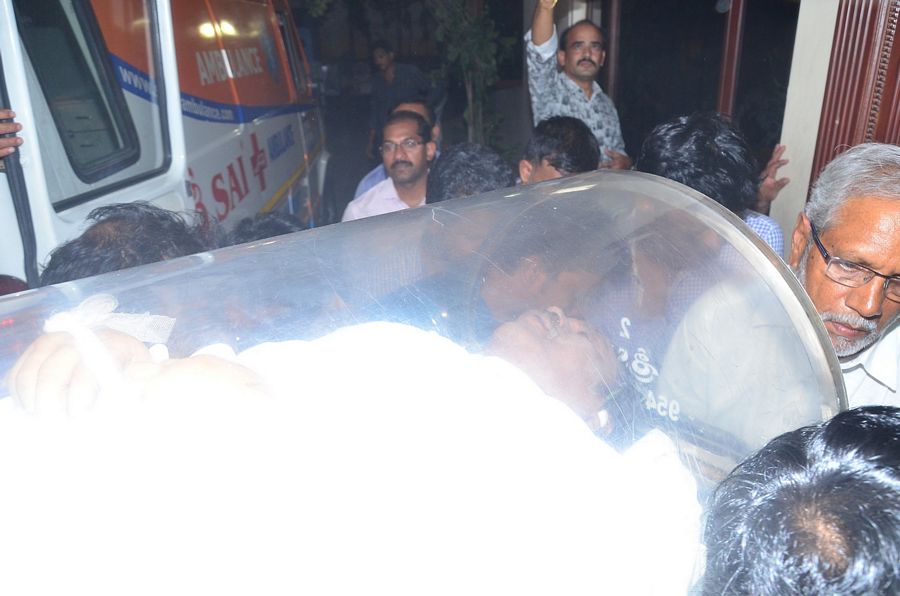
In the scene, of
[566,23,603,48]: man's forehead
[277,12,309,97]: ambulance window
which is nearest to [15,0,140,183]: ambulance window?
[566,23,603,48]: man's forehead

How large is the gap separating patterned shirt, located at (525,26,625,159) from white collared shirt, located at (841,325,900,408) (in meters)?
2.00

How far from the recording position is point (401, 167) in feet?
10.3

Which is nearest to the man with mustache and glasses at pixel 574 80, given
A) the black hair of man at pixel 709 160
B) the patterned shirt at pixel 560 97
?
the patterned shirt at pixel 560 97

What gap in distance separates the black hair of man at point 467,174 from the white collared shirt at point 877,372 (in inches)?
51.3

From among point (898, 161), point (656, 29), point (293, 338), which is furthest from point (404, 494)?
point (656, 29)

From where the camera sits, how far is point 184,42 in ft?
10.1

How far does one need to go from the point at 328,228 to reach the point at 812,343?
0.87 m

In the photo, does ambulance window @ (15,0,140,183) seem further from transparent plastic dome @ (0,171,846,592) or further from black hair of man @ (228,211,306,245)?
transparent plastic dome @ (0,171,846,592)

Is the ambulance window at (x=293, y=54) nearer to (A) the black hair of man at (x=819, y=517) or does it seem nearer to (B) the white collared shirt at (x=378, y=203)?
(B) the white collared shirt at (x=378, y=203)

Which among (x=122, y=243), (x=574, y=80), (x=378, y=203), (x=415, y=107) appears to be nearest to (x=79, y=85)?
(x=122, y=243)

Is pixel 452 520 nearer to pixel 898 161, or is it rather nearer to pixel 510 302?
pixel 510 302

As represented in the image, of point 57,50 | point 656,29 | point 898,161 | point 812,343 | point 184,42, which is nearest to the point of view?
point 812,343

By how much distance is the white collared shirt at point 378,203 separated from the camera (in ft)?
10.5

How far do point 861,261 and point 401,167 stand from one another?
6.85ft
